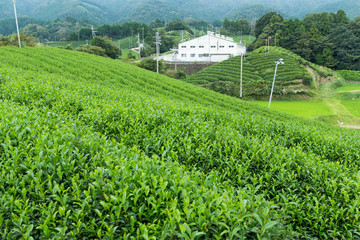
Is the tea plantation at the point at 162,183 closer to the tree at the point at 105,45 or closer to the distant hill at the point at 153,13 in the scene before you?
the tree at the point at 105,45

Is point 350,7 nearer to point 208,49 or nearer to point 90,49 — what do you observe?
point 208,49

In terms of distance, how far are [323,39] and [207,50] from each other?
76.2 feet

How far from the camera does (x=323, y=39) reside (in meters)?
50.7

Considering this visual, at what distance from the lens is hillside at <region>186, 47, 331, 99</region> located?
31833mm

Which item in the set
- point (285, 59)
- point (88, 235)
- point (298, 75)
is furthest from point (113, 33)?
point (88, 235)

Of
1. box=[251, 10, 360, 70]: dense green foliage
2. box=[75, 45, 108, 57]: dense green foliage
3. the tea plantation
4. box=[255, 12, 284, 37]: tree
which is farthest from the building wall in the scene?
the tea plantation

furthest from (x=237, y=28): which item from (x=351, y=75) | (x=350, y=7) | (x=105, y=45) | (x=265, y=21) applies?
(x=350, y=7)

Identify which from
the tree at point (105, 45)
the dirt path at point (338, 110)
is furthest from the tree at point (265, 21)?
the tree at point (105, 45)

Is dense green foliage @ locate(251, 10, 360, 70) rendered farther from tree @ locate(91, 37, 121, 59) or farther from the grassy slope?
tree @ locate(91, 37, 121, 59)

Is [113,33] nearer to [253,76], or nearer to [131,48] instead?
[131,48]

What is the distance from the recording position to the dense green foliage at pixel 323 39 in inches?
1906

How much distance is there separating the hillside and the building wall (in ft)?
29.0

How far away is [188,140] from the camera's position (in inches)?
159

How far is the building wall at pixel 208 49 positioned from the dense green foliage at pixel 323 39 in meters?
7.96
